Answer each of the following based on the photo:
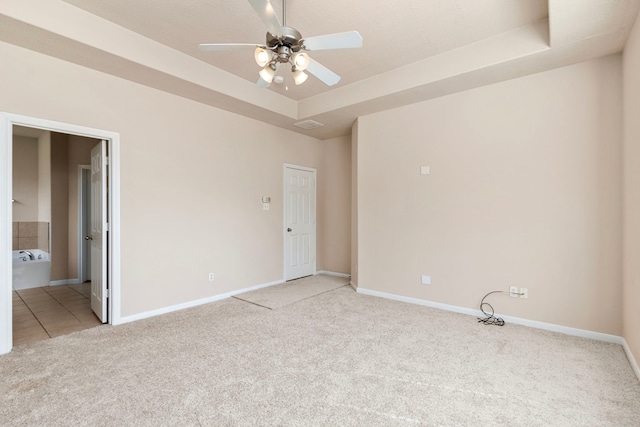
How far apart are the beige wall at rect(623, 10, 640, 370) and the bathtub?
759cm

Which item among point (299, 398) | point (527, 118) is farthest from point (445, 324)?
point (527, 118)

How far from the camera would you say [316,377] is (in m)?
2.23

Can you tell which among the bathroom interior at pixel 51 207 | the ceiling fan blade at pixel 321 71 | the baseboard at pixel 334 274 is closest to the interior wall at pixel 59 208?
the bathroom interior at pixel 51 207

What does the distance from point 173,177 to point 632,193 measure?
4.60 m

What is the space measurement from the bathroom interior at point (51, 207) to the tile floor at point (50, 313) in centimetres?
34

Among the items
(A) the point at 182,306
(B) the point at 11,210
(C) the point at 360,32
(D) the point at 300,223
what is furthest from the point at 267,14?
(D) the point at 300,223

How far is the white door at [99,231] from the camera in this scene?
10.8 feet

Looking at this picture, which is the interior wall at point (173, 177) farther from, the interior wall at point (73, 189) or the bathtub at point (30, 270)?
the bathtub at point (30, 270)

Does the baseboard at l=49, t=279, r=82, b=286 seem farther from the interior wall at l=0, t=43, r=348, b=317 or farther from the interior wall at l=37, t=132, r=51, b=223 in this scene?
the interior wall at l=0, t=43, r=348, b=317

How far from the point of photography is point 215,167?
4.20 m

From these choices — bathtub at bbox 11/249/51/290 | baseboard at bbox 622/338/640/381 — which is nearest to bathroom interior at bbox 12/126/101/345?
bathtub at bbox 11/249/51/290

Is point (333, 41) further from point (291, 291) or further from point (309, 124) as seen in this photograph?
point (291, 291)

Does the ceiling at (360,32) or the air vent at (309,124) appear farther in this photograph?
the air vent at (309,124)

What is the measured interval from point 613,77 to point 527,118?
2.37ft
